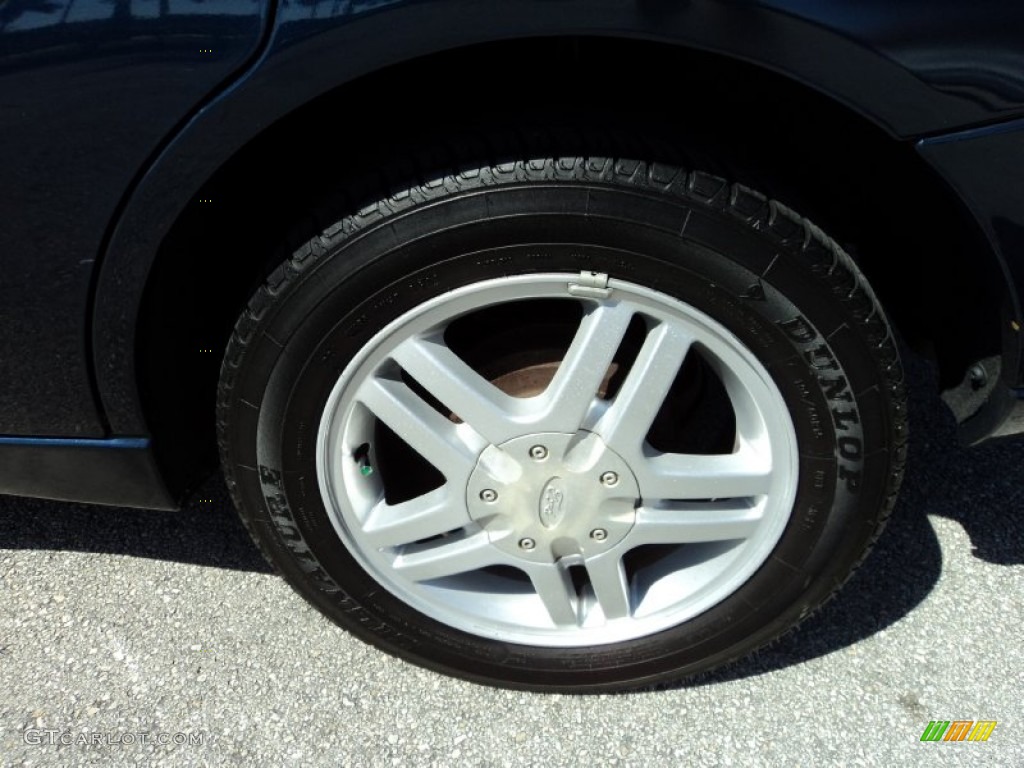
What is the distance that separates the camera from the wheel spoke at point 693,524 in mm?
1681

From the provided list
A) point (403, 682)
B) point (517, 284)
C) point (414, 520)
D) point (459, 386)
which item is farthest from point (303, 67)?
point (403, 682)

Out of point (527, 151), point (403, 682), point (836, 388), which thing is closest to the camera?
point (527, 151)

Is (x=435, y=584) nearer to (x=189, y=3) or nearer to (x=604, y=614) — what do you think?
(x=604, y=614)

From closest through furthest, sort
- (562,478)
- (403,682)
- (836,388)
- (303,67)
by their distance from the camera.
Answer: (303,67) → (836,388) → (562,478) → (403,682)

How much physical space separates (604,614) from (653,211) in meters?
0.83

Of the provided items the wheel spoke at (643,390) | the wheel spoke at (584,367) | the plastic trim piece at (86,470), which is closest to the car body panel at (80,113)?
the plastic trim piece at (86,470)

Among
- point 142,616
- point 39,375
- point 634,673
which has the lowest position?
point 142,616

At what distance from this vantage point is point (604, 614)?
71.3 inches

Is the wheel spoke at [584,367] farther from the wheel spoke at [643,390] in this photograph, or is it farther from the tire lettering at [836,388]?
the tire lettering at [836,388]

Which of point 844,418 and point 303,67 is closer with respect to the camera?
point 303,67

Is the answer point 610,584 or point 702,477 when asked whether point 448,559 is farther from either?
point 702,477

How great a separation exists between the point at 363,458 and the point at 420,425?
16cm

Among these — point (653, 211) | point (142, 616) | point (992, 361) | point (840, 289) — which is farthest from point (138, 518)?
point (992, 361)

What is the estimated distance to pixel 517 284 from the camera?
1.46 meters
